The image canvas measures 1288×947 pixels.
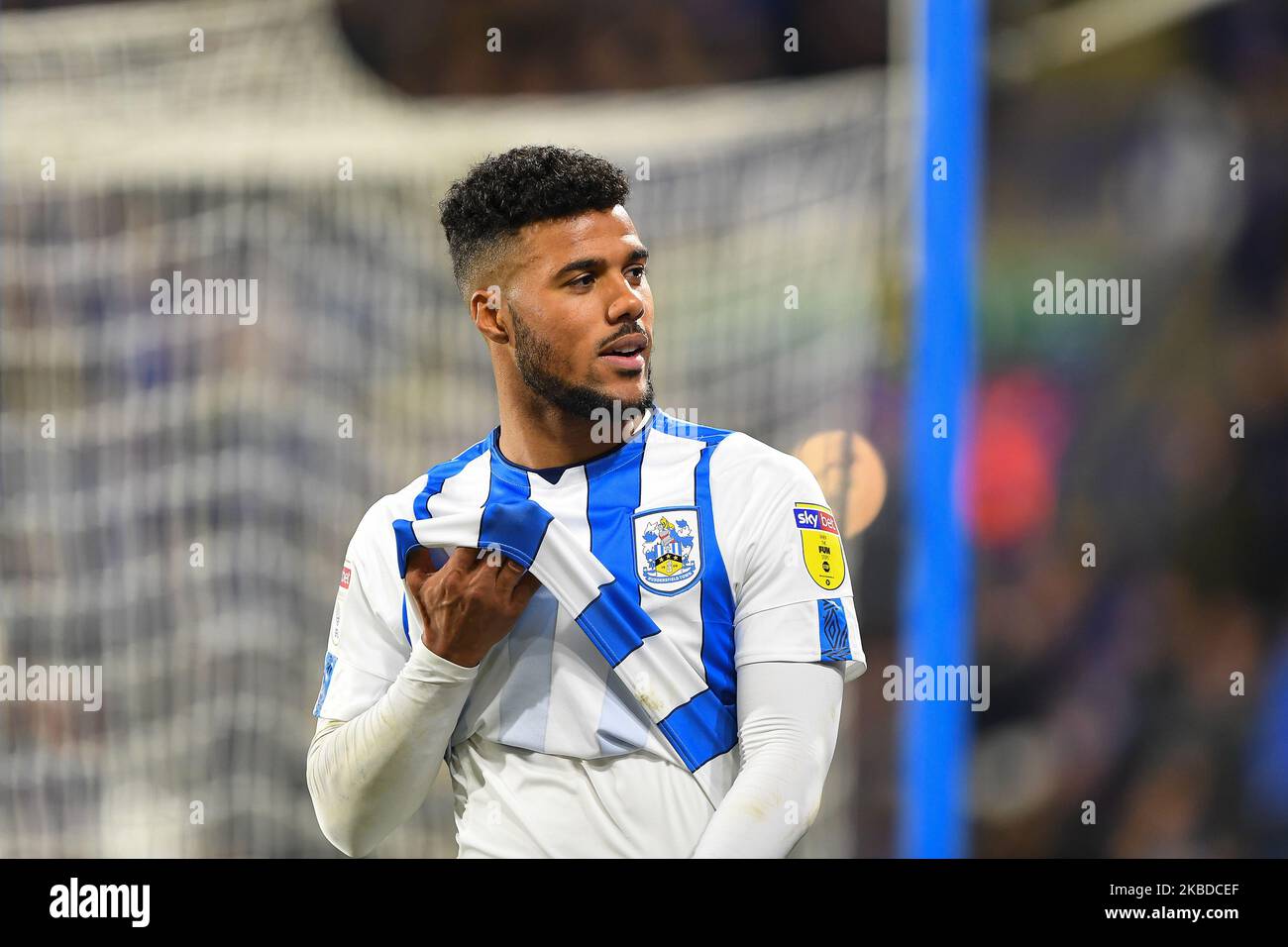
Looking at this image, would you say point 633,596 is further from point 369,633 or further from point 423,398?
point 423,398

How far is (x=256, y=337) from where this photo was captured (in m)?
3.66

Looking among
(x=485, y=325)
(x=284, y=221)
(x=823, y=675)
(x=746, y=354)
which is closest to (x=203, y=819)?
(x=284, y=221)

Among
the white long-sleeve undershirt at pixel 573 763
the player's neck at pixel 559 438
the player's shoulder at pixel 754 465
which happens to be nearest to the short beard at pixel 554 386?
the player's neck at pixel 559 438

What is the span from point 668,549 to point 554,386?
0.26m

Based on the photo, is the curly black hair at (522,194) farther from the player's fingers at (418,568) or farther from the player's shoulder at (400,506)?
the player's fingers at (418,568)

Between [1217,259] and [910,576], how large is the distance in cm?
194

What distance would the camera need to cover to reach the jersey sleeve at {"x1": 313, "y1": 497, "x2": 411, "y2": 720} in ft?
5.45

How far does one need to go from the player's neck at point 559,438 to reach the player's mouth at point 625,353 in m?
0.08

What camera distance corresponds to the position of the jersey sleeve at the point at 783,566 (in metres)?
1.53

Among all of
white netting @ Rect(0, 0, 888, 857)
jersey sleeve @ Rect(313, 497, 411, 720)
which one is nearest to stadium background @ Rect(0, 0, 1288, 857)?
white netting @ Rect(0, 0, 888, 857)

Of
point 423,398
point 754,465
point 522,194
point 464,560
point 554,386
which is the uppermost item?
point 522,194

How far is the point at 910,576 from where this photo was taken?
3.06m

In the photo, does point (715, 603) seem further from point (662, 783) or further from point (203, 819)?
point (203, 819)

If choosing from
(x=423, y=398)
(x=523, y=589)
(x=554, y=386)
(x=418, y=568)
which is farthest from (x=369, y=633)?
(x=423, y=398)
